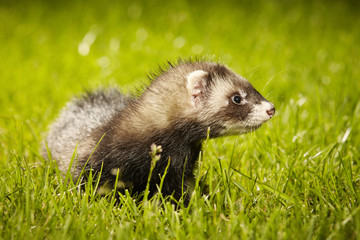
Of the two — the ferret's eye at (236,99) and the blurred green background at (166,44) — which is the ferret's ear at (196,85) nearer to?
the ferret's eye at (236,99)

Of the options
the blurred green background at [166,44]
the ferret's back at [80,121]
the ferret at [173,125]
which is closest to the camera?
the ferret at [173,125]

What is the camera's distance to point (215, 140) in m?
4.27

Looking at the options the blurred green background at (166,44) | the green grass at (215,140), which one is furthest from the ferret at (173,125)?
the blurred green background at (166,44)

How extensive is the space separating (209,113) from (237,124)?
241 mm

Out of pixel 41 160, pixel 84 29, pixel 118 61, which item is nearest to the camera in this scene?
pixel 41 160

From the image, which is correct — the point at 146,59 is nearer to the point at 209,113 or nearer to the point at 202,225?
the point at 209,113

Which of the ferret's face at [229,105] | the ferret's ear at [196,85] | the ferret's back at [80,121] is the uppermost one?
the ferret's back at [80,121]

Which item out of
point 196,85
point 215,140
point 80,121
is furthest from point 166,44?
point 196,85

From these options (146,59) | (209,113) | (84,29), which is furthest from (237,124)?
(84,29)

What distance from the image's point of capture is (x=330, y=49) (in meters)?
8.05

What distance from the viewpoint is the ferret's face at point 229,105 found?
132 inches

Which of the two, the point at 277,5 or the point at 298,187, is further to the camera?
the point at 277,5

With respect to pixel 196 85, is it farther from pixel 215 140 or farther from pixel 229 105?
pixel 215 140

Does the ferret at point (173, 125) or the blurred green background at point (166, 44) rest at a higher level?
the blurred green background at point (166, 44)
